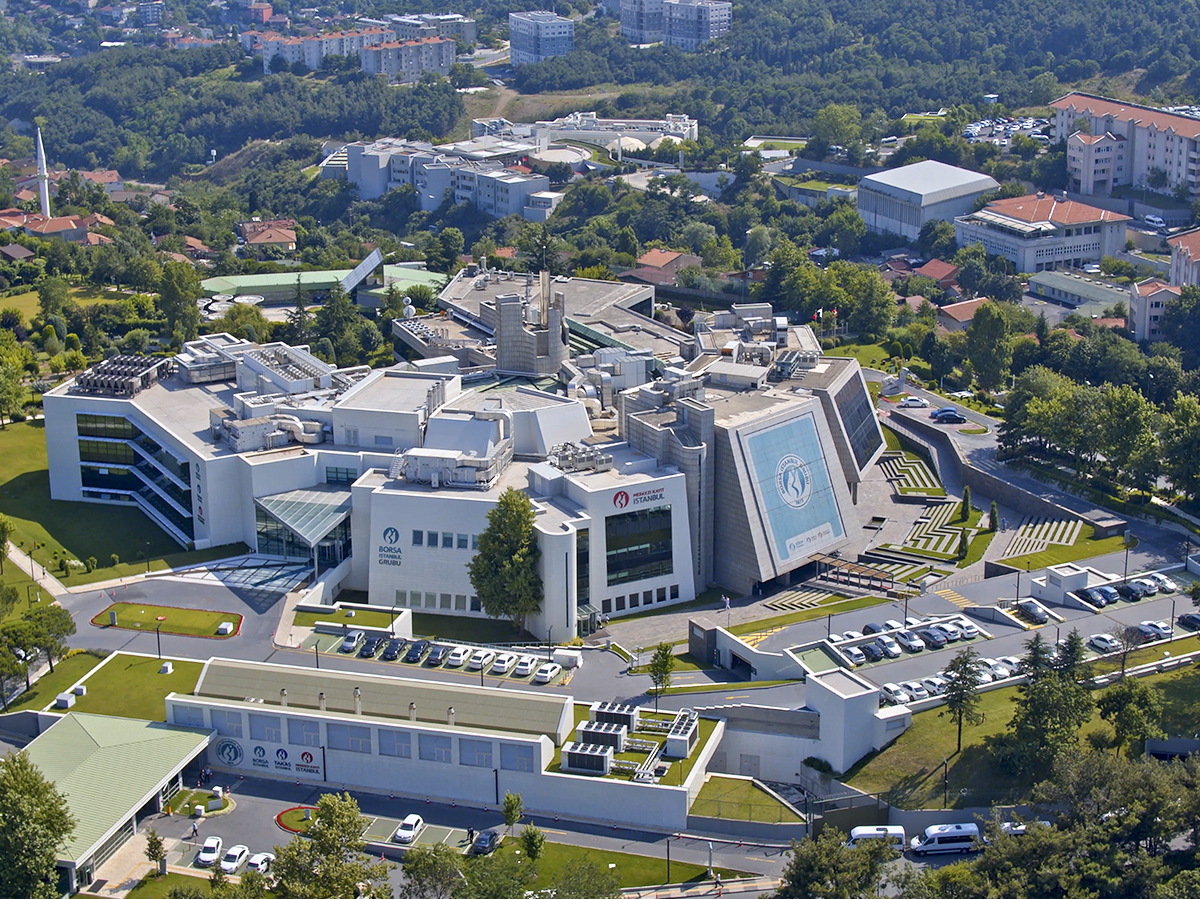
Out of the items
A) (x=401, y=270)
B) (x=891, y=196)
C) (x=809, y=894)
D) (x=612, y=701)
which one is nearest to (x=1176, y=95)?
(x=891, y=196)

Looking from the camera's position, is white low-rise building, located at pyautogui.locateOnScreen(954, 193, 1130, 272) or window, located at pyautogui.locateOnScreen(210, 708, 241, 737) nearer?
window, located at pyautogui.locateOnScreen(210, 708, 241, 737)

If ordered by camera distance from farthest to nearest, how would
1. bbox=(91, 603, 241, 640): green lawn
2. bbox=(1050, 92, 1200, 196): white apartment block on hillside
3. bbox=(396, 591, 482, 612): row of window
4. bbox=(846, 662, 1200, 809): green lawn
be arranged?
bbox=(1050, 92, 1200, 196): white apartment block on hillside → bbox=(396, 591, 482, 612): row of window → bbox=(91, 603, 241, 640): green lawn → bbox=(846, 662, 1200, 809): green lawn

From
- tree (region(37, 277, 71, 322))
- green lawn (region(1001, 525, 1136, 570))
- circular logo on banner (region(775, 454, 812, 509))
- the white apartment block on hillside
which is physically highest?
the white apartment block on hillside

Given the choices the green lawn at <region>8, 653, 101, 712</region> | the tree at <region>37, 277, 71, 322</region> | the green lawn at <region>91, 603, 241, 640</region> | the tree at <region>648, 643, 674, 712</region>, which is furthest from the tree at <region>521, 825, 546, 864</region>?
the tree at <region>37, 277, 71, 322</region>

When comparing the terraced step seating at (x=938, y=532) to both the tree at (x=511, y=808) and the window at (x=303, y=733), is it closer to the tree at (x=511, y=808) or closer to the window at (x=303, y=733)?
the tree at (x=511, y=808)

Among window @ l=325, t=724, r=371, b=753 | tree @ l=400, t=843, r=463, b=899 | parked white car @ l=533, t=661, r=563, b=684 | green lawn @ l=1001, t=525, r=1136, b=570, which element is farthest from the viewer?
green lawn @ l=1001, t=525, r=1136, b=570

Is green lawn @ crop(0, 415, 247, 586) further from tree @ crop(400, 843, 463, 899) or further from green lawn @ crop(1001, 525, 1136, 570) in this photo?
green lawn @ crop(1001, 525, 1136, 570)

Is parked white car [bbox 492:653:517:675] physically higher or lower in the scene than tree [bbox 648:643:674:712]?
lower
